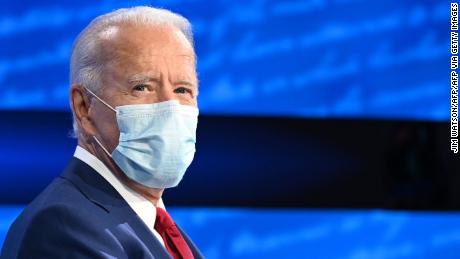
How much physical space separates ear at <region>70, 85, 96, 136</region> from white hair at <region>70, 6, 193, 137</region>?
0.02 metres

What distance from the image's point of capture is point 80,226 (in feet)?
4.36

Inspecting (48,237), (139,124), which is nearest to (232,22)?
(139,124)

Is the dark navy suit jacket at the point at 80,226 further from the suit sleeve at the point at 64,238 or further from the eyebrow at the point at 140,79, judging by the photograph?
the eyebrow at the point at 140,79

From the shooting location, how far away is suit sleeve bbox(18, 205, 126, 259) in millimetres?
1300

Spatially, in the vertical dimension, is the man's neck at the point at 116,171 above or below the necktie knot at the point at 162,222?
above

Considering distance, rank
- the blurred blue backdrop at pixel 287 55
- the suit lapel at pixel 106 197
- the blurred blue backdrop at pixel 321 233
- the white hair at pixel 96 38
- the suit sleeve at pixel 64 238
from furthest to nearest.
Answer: the blurred blue backdrop at pixel 321 233
the blurred blue backdrop at pixel 287 55
the white hair at pixel 96 38
the suit lapel at pixel 106 197
the suit sleeve at pixel 64 238

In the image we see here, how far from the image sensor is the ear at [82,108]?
5.07ft

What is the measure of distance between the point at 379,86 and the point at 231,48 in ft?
1.64

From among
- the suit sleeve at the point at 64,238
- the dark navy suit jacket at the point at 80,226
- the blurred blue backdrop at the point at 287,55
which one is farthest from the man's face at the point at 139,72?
the blurred blue backdrop at the point at 287,55

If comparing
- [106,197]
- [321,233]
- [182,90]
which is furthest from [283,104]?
[106,197]

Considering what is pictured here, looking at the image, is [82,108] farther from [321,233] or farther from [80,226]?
[321,233]

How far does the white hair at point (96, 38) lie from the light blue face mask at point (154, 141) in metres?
0.03

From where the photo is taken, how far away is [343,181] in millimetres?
2801

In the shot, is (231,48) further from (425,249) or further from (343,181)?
(425,249)
